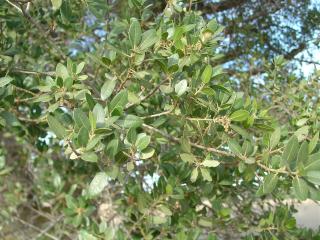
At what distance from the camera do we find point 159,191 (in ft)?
6.97

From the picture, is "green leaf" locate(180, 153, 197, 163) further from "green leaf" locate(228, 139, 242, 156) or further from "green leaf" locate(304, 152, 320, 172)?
"green leaf" locate(304, 152, 320, 172)

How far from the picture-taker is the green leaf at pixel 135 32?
5.10 feet

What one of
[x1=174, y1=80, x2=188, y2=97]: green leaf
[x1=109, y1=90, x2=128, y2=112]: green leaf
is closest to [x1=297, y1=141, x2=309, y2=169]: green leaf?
[x1=174, y1=80, x2=188, y2=97]: green leaf

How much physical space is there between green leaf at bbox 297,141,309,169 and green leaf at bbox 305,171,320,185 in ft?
0.11

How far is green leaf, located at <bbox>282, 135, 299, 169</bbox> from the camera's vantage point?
134cm

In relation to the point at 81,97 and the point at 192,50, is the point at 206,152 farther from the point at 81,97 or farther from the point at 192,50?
the point at 81,97

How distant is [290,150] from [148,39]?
2.01 feet

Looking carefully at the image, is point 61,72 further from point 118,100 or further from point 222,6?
point 222,6

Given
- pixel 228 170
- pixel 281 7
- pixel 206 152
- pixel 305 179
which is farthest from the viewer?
pixel 281 7

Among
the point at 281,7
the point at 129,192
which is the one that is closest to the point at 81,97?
the point at 129,192

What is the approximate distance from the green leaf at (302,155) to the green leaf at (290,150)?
19 mm

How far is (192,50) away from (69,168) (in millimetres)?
2422

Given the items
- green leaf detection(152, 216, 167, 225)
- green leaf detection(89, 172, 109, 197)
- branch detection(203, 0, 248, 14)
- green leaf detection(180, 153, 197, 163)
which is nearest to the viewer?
green leaf detection(89, 172, 109, 197)

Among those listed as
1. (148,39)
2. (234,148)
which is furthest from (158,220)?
(148,39)
